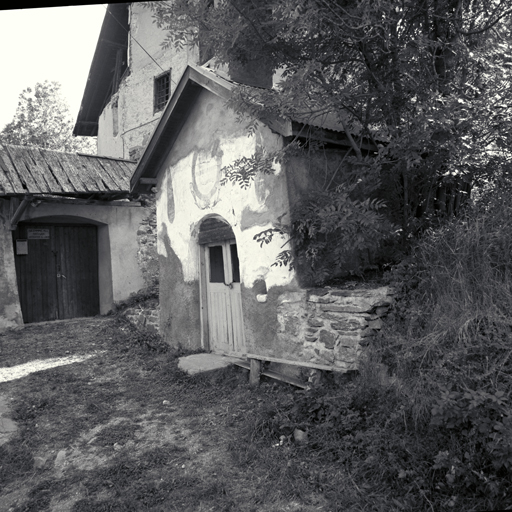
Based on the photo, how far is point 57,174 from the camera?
9477mm

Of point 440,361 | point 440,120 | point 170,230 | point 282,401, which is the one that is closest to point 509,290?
point 440,361

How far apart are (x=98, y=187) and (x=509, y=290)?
8.43 meters

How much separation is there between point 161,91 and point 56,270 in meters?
6.67

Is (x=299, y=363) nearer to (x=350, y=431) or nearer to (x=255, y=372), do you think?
(x=255, y=372)

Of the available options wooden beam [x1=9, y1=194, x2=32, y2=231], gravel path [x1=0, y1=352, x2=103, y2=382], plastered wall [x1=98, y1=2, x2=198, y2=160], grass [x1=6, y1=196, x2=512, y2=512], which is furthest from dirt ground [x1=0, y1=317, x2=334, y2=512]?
plastered wall [x1=98, y1=2, x2=198, y2=160]

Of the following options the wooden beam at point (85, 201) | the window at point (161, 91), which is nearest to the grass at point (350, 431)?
the wooden beam at point (85, 201)

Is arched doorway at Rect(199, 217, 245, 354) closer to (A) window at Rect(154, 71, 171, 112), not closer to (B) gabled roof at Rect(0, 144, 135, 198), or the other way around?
(B) gabled roof at Rect(0, 144, 135, 198)

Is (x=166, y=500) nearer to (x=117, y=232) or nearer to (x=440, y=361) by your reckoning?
(x=440, y=361)

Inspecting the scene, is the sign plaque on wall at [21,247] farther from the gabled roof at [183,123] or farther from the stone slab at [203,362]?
the stone slab at [203,362]

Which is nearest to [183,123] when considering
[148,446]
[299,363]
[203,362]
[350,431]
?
[203,362]

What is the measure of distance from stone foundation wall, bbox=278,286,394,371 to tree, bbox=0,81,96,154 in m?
20.3

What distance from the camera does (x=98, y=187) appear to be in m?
→ 9.66

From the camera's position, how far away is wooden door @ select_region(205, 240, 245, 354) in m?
6.49

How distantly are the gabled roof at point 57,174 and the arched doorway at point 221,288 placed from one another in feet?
12.8
